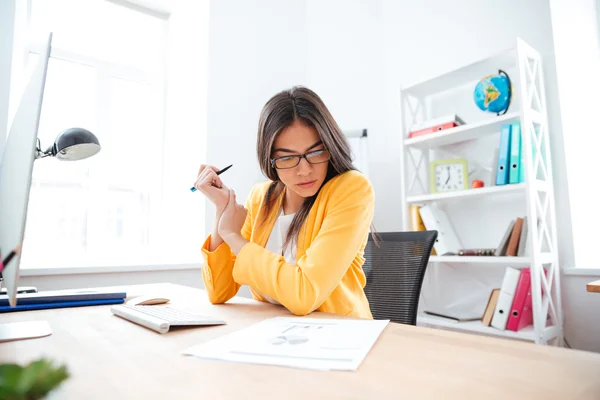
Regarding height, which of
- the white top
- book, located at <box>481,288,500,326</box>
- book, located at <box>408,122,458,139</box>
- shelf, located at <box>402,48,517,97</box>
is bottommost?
book, located at <box>481,288,500,326</box>

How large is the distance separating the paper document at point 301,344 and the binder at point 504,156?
5.04 ft

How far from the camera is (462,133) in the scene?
221 cm

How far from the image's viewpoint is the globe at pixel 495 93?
6.60 ft

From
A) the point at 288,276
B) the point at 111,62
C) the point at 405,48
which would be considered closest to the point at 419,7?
the point at 405,48

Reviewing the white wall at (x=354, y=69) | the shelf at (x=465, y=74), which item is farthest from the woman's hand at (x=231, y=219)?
the white wall at (x=354, y=69)

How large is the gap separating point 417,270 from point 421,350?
0.55 m

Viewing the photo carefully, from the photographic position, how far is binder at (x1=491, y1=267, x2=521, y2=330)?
74.3 inches

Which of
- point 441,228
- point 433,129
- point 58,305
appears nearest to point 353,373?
point 58,305

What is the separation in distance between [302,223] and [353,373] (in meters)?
0.68

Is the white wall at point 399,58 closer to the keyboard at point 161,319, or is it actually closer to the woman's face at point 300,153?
the woman's face at point 300,153

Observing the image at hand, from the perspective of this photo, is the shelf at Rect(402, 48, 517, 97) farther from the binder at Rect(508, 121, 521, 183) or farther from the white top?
the white top

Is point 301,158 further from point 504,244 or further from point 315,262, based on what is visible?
point 504,244

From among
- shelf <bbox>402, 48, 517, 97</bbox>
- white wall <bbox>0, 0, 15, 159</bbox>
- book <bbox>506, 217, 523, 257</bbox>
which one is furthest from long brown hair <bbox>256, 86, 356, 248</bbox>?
white wall <bbox>0, 0, 15, 159</bbox>

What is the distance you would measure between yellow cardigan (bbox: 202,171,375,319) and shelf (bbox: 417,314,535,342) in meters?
1.11
